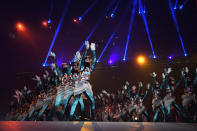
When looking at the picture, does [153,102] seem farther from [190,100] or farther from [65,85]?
[65,85]

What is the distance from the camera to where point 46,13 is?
7523mm

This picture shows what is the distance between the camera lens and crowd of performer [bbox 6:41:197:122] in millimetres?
4523

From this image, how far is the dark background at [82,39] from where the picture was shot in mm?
6914

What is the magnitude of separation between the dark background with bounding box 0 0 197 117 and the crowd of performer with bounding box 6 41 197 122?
576 mm

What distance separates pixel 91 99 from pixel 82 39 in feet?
12.8

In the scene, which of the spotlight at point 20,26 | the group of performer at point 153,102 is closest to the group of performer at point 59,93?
the group of performer at point 153,102

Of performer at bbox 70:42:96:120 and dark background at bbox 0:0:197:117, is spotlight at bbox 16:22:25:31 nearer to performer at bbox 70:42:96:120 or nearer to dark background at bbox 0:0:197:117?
dark background at bbox 0:0:197:117

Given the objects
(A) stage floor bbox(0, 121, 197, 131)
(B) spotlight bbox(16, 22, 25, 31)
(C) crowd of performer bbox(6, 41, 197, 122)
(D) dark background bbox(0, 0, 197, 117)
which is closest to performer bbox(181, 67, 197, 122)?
(C) crowd of performer bbox(6, 41, 197, 122)

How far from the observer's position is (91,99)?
426 cm

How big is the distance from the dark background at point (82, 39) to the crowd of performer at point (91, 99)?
58 cm

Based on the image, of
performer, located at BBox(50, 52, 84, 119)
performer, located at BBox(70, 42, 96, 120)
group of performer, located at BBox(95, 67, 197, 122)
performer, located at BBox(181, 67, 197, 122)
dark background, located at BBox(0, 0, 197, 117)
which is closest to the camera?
performer, located at BBox(70, 42, 96, 120)

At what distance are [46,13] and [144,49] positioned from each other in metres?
5.28

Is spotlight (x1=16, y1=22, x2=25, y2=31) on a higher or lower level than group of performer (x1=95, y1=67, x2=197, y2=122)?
higher

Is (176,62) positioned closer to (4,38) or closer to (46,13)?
(46,13)
